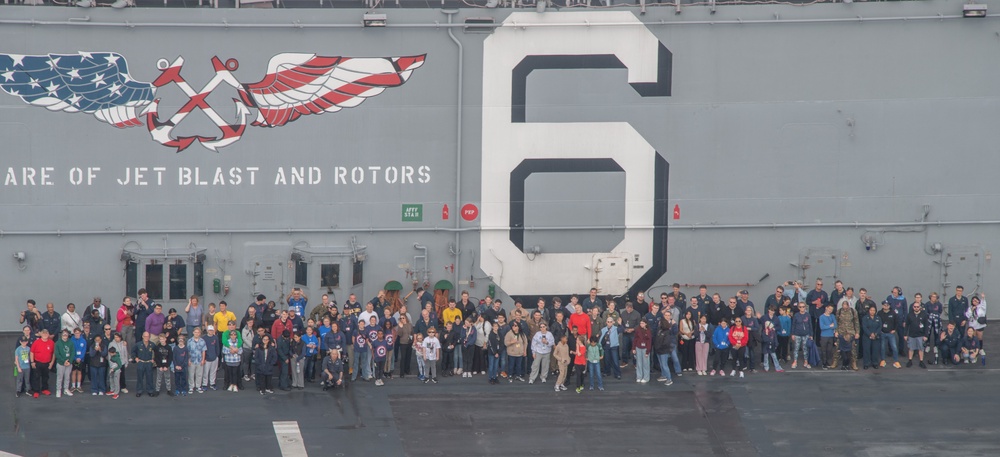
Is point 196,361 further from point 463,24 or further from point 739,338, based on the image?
point 739,338

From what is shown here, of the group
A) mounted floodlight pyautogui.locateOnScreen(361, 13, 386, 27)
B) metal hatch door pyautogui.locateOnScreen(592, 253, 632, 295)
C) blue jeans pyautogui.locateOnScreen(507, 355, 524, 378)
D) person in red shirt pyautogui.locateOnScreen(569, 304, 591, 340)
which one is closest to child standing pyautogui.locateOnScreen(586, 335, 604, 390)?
person in red shirt pyautogui.locateOnScreen(569, 304, 591, 340)

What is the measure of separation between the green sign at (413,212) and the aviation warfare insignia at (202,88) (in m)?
2.45

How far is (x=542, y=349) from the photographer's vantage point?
28.9 m

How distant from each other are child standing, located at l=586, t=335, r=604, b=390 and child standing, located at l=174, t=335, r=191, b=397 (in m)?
7.85

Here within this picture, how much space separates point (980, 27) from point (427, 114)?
39.7 feet

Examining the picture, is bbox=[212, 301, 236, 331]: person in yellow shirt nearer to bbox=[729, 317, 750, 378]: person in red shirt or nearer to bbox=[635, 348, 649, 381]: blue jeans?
bbox=[635, 348, 649, 381]: blue jeans

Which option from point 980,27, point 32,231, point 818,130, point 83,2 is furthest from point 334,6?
point 980,27

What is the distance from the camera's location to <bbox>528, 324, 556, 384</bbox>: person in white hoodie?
28.9 meters

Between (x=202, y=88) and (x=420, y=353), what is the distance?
710 cm

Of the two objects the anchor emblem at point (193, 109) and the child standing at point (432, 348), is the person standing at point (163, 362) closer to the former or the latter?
the anchor emblem at point (193, 109)

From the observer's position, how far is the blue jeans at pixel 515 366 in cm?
2919

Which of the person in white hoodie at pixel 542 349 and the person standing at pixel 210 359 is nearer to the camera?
the person standing at pixel 210 359

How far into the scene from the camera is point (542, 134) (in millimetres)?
30562

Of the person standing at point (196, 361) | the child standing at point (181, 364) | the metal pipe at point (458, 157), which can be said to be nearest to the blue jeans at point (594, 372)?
the metal pipe at point (458, 157)
